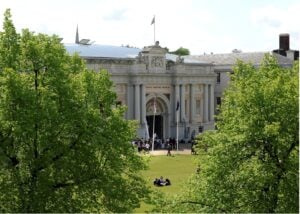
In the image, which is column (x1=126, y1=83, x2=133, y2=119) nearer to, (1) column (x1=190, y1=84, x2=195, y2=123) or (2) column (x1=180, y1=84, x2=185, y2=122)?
(2) column (x1=180, y1=84, x2=185, y2=122)

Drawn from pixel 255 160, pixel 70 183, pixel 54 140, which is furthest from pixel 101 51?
pixel 255 160

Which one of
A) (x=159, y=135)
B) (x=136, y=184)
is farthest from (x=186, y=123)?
(x=136, y=184)

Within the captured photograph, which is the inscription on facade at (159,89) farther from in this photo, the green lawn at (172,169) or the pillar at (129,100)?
the green lawn at (172,169)

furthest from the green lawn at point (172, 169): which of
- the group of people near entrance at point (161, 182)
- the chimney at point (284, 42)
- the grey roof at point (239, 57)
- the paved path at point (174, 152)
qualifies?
the chimney at point (284, 42)

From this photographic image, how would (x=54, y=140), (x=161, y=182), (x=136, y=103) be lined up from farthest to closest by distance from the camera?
(x=136, y=103) → (x=161, y=182) → (x=54, y=140)

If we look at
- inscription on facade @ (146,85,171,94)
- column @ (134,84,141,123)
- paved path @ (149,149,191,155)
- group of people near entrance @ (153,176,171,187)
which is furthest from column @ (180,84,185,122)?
group of people near entrance @ (153,176,171,187)

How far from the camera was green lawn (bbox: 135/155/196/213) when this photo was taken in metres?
38.6

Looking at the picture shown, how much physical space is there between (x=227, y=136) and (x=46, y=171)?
247 inches

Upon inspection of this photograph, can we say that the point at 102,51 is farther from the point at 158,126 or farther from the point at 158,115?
the point at 158,126

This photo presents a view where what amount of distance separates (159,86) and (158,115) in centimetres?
338

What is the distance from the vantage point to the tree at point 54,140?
20297 mm

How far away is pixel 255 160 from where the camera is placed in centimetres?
2133

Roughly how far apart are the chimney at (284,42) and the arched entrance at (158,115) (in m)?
25.7

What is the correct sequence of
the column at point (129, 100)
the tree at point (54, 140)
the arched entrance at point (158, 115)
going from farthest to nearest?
the arched entrance at point (158, 115) < the column at point (129, 100) < the tree at point (54, 140)
